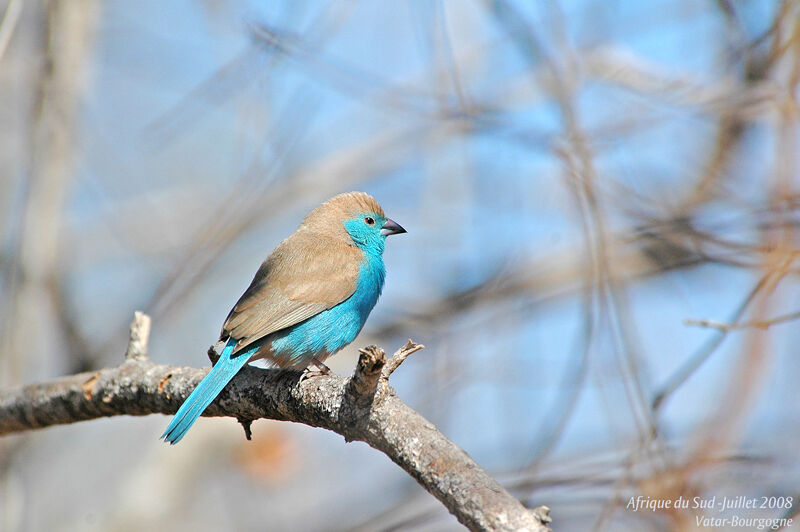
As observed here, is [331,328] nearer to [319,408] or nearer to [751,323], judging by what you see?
[319,408]

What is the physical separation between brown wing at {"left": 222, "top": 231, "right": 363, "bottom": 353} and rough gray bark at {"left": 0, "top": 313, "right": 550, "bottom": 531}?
283mm

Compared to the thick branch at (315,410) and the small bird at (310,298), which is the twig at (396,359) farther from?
the small bird at (310,298)

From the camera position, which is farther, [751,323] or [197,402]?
[197,402]

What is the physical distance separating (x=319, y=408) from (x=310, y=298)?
1365 millimetres

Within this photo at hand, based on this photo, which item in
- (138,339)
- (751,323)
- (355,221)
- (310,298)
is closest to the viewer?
(751,323)

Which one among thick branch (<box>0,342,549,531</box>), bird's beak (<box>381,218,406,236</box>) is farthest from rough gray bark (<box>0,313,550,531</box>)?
bird's beak (<box>381,218,406,236</box>)

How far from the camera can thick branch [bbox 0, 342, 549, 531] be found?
2139 millimetres

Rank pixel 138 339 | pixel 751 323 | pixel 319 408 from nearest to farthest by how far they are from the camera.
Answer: pixel 751 323
pixel 319 408
pixel 138 339

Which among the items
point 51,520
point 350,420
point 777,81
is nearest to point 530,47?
point 777,81

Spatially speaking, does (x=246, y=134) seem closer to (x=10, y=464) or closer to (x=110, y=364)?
(x=110, y=364)

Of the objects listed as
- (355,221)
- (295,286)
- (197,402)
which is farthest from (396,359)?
(355,221)

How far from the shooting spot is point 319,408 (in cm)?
282

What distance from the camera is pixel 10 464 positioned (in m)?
5.22

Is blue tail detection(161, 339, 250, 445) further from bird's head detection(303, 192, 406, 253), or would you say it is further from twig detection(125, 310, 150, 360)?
bird's head detection(303, 192, 406, 253)
